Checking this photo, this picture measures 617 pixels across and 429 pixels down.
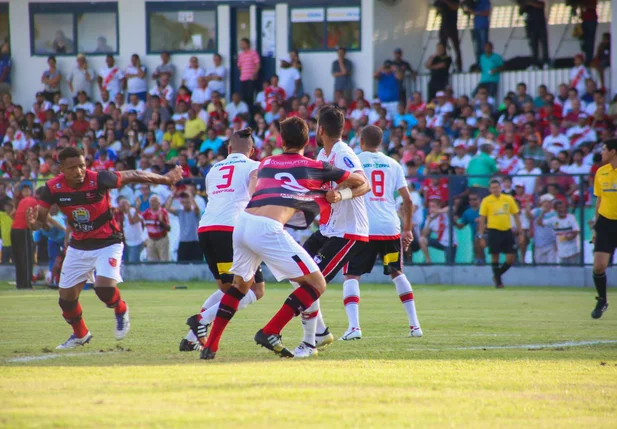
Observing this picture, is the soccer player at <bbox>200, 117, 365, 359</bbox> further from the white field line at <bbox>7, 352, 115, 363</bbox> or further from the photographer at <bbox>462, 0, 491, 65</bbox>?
the photographer at <bbox>462, 0, 491, 65</bbox>

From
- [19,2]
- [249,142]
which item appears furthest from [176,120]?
[249,142]

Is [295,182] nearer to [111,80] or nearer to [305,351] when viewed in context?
[305,351]

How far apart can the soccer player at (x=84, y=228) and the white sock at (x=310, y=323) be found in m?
1.93

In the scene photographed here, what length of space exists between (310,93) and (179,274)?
24.7 ft

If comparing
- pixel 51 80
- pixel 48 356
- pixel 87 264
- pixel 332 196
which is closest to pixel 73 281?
pixel 87 264

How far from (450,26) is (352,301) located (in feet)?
57.1

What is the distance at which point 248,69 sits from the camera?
27078 millimetres

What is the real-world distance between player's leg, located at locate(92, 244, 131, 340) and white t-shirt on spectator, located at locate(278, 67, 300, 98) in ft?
56.1

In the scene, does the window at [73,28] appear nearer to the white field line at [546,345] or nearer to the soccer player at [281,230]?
the white field line at [546,345]

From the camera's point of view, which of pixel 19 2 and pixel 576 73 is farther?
pixel 19 2

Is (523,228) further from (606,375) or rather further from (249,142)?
(606,375)

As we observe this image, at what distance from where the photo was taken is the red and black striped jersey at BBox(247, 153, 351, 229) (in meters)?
8.00

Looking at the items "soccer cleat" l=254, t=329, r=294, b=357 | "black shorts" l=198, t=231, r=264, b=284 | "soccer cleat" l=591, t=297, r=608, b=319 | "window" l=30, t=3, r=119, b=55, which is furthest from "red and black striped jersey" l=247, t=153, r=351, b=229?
"window" l=30, t=3, r=119, b=55

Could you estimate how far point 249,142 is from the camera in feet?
31.7
